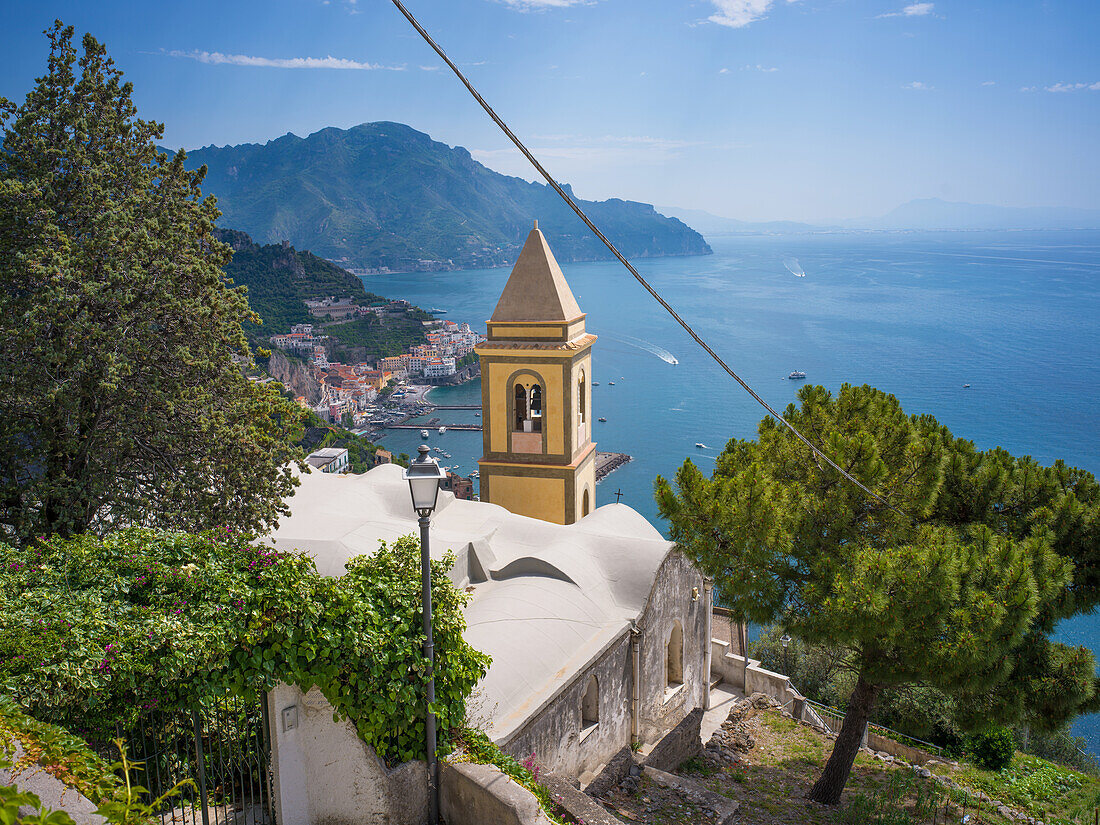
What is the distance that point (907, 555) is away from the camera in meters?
7.17

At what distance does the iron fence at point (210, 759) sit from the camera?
484cm

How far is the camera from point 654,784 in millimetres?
8055

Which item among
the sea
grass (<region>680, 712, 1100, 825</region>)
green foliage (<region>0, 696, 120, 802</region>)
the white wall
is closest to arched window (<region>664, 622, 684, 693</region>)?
grass (<region>680, 712, 1100, 825</region>)

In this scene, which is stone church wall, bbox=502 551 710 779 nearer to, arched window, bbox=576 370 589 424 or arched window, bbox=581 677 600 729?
arched window, bbox=581 677 600 729

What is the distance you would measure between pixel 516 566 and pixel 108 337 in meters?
5.76

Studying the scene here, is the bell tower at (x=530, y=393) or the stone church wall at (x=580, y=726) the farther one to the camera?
the bell tower at (x=530, y=393)

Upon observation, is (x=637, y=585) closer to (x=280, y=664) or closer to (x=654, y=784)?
(x=654, y=784)

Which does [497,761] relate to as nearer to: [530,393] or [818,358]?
[530,393]

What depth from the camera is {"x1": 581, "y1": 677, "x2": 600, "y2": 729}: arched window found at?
28.9 feet

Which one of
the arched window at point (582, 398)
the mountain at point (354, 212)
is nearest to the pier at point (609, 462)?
the arched window at point (582, 398)

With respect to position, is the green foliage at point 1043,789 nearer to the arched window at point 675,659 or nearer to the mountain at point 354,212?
the arched window at point 675,659

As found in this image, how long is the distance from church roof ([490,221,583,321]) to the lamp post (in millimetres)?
9393

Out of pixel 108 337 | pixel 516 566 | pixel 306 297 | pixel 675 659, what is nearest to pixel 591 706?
pixel 516 566

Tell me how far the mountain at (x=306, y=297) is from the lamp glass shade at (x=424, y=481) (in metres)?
79.4
